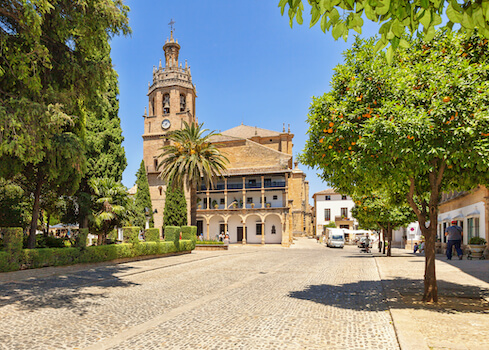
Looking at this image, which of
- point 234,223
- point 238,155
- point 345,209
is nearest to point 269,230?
point 234,223

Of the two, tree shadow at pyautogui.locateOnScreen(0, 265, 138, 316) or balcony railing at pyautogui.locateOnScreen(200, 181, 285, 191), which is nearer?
tree shadow at pyautogui.locateOnScreen(0, 265, 138, 316)

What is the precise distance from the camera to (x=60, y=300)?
342 inches

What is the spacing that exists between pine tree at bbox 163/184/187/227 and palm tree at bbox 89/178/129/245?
11.9m

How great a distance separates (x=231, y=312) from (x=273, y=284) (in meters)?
4.21

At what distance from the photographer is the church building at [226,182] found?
48.4m

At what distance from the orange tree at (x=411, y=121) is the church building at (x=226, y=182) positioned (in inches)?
1514

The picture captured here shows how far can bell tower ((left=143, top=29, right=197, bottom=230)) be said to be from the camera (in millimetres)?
50625

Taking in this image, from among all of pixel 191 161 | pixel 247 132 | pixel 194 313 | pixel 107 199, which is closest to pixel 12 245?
pixel 107 199

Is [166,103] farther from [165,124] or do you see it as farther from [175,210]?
[175,210]

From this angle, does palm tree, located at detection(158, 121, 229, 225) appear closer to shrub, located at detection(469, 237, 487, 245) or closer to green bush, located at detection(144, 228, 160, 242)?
green bush, located at detection(144, 228, 160, 242)

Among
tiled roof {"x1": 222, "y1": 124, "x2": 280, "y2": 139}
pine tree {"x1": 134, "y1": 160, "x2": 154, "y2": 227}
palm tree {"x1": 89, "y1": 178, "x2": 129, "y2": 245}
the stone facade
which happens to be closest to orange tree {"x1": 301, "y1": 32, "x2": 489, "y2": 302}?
the stone facade

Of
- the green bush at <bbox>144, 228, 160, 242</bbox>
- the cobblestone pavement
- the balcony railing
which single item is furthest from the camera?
the balcony railing

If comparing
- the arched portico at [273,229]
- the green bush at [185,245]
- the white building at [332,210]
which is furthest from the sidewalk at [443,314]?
the white building at [332,210]

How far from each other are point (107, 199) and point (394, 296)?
52.4 feet
